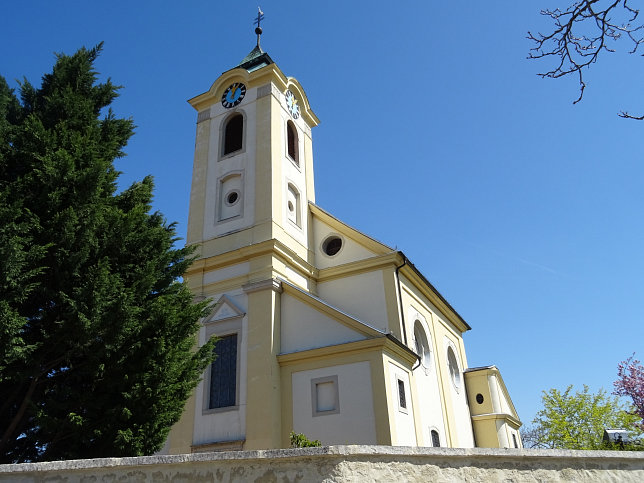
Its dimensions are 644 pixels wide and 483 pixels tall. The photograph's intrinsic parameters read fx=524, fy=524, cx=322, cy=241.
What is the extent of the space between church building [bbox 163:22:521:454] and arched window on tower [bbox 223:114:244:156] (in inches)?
2.2

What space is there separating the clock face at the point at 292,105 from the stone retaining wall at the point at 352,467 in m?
18.4

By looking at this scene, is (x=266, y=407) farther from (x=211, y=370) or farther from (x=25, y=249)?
(x=25, y=249)

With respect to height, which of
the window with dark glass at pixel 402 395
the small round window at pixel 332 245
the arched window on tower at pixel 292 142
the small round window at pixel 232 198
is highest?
the arched window on tower at pixel 292 142

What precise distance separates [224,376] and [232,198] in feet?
22.3

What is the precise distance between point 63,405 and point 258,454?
4369mm

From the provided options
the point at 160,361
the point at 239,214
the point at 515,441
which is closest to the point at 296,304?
the point at 239,214

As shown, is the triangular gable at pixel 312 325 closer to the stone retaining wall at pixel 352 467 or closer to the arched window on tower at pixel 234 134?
the arched window on tower at pixel 234 134

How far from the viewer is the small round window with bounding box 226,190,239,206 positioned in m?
19.5

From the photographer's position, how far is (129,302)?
8.12 m

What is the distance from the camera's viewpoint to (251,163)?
1972 cm

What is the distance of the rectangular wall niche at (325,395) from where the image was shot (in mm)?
14406

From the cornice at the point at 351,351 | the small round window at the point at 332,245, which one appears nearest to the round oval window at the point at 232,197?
the small round window at the point at 332,245

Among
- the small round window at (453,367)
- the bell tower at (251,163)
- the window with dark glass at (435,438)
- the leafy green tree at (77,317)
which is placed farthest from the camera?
the small round window at (453,367)

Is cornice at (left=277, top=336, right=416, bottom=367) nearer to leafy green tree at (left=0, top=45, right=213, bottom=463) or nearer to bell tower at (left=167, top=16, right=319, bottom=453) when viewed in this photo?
bell tower at (left=167, top=16, right=319, bottom=453)
